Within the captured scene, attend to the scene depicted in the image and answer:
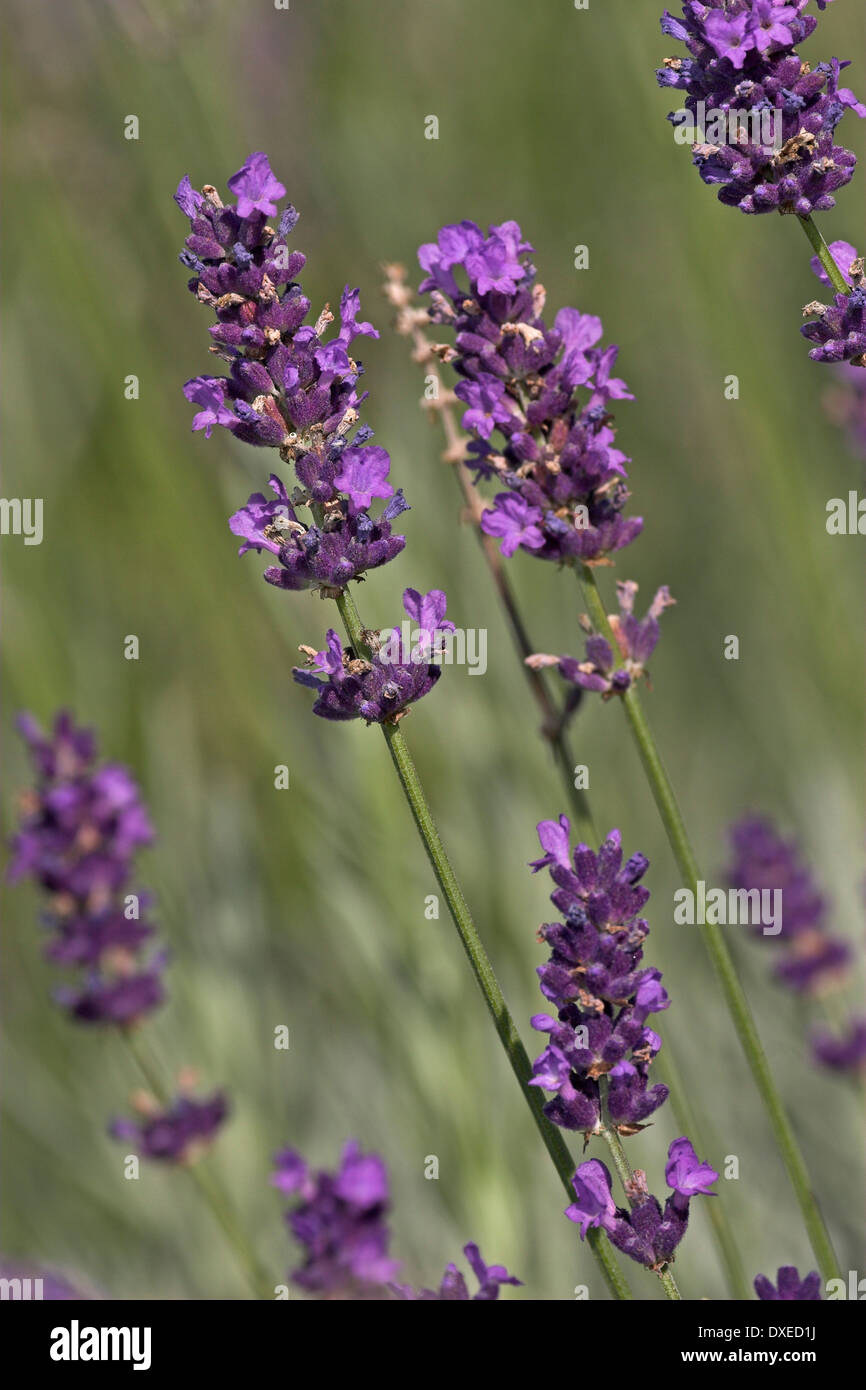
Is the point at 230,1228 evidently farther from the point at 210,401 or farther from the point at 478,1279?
the point at 210,401

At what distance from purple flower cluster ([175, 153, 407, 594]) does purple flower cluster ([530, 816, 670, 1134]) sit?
0.34 meters

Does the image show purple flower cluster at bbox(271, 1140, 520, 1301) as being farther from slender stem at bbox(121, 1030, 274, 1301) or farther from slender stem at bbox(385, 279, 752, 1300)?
slender stem at bbox(385, 279, 752, 1300)

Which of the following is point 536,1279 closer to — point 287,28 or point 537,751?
point 537,751

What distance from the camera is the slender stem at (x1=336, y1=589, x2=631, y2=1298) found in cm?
126


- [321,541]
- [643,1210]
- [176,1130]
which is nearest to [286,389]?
[321,541]

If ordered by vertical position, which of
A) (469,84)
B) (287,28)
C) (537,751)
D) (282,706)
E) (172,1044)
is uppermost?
(287,28)

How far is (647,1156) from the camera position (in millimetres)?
3004

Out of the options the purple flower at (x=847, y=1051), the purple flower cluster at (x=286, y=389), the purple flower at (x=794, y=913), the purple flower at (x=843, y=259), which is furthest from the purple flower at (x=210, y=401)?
the purple flower at (x=847, y=1051)

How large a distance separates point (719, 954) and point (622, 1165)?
0.98 feet

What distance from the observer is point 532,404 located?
1504 mm

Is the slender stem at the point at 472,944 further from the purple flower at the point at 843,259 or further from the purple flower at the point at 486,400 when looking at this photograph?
the purple flower at the point at 843,259

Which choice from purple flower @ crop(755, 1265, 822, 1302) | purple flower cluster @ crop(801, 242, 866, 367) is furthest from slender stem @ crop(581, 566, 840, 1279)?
purple flower cluster @ crop(801, 242, 866, 367)

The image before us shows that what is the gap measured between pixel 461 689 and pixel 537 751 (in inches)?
12.2
